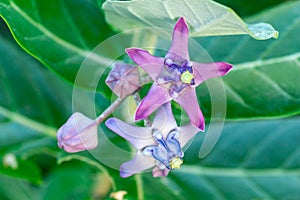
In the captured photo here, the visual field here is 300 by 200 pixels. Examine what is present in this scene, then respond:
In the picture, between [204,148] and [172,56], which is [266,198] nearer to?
[204,148]

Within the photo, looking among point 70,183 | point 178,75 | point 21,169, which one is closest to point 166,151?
point 178,75

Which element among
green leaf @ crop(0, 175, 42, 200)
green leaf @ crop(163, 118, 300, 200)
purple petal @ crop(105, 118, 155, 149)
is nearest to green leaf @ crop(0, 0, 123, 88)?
purple petal @ crop(105, 118, 155, 149)

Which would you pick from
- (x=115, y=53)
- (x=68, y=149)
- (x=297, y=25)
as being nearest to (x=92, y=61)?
(x=115, y=53)

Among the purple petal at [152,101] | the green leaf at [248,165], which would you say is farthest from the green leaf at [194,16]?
the green leaf at [248,165]

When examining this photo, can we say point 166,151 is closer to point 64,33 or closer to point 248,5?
point 64,33

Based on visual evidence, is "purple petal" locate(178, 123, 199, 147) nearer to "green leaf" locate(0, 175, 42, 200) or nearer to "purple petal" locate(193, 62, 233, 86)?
"purple petal" locate(193, 62, 233, 86)
